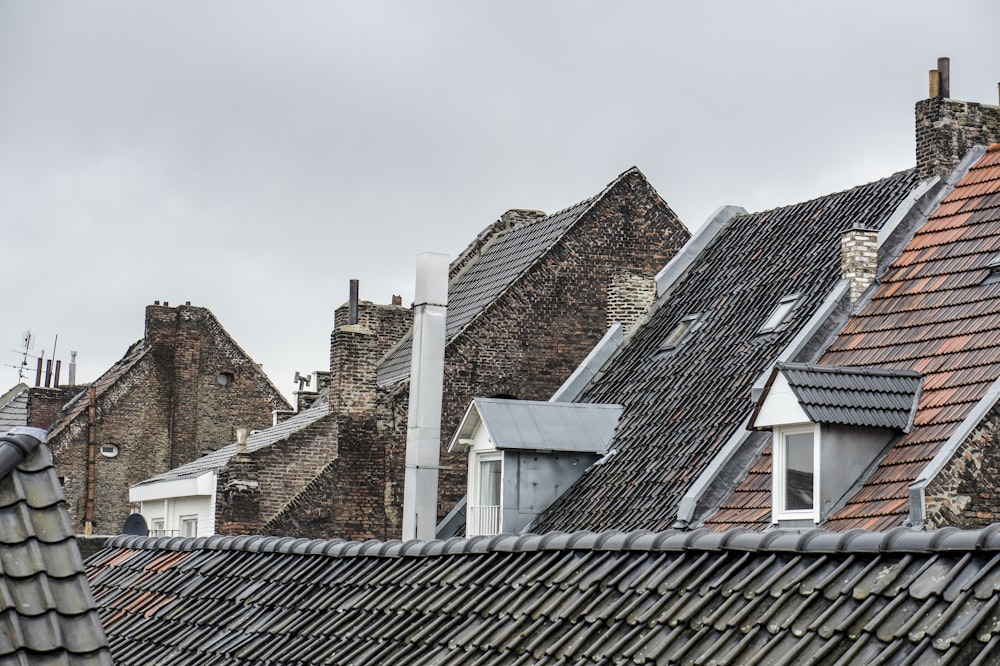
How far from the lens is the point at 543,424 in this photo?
23.7 meters

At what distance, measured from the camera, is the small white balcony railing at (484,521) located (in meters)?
23.5

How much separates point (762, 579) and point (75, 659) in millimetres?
3607

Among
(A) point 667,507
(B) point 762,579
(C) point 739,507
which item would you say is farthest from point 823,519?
(B) point 762,579

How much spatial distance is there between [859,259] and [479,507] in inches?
282

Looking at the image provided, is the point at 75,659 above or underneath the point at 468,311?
underneath

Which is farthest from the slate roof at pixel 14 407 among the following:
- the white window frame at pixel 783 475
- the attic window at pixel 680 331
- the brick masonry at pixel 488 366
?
the white window frame at pixel 783 475

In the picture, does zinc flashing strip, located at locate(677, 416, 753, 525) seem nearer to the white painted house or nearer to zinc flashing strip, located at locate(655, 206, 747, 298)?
zinc flashing strip, located at locate(655, 206, 747, 298)

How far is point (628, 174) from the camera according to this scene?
29.2m

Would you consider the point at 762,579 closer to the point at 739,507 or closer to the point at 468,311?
the point at 739,507

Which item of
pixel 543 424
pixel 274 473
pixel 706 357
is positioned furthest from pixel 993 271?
pixel 274 473

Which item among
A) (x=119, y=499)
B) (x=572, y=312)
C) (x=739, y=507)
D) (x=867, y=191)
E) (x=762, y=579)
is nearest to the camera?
(x=762, y=579)

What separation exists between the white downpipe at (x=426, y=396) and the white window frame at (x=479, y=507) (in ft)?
3.00

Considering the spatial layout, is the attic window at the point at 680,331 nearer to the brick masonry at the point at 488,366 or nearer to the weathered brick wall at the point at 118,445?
the brick masonry at the point at 488,366

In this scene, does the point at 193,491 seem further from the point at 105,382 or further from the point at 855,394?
the point at 855,394
